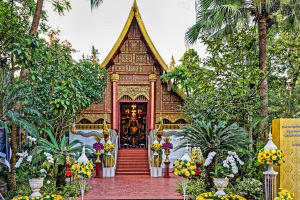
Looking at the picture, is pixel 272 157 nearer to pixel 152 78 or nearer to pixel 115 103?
pixel 152 78

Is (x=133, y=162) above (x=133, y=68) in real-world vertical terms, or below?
below

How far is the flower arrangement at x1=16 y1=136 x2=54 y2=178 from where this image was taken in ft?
21.4

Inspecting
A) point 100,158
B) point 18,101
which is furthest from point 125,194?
point 100,158

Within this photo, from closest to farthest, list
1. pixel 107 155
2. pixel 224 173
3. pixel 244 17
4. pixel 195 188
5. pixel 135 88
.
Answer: pixel 224 173
pixel 195 188
pixel 244 17
pixel 107 155
pixel 135 88

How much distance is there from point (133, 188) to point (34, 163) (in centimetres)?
313

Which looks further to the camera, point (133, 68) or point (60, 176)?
point (133, 68)

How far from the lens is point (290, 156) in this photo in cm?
713

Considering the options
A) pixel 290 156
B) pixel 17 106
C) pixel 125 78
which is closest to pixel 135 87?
pixel 125 78

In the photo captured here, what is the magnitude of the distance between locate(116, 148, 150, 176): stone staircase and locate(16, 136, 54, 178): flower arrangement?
501 centimetres

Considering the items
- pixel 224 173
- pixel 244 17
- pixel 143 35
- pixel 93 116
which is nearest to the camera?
pixel 224 173

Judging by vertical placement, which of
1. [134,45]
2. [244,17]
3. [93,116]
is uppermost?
[134,45]

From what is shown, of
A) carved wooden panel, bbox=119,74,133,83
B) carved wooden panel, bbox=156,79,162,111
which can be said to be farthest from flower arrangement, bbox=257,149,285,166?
carved wooden panel, bbox=119,74,133,83

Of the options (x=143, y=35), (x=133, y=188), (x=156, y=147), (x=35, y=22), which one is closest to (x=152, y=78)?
(x=143, y=35)

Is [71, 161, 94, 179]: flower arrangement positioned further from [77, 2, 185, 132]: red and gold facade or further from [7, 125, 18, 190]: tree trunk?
[77, 2, 185, 132]: red and gold facade
